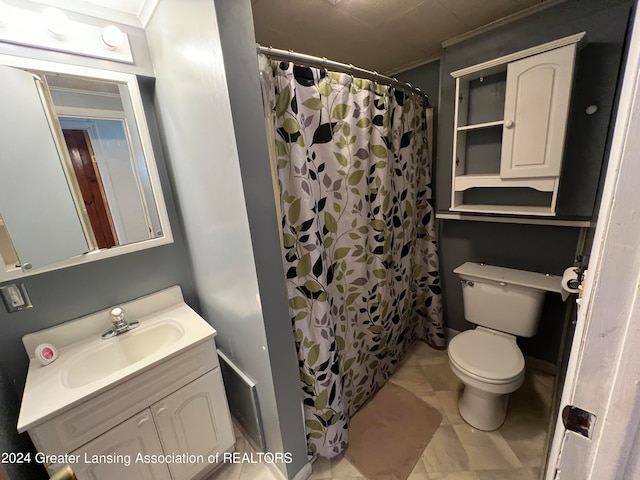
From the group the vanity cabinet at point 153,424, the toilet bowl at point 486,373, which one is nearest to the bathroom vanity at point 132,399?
the vanity cabinet at point 153,424

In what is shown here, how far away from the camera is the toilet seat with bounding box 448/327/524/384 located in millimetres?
1340

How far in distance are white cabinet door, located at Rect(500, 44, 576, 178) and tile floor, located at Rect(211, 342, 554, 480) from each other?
4.50 feet

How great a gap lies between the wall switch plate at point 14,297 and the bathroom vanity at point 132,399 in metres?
0.14

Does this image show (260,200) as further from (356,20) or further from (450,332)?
(450,332)

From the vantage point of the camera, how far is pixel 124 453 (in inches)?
40.2

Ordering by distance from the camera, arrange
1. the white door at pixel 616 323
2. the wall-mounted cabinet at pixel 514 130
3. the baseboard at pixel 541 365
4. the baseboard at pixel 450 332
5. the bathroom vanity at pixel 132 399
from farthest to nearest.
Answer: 1. the baseboard at pixel 450 332
2. the baseboard at pixel 541 365
3. the wall-mounted cabinet at pixel 514 130
4. the bathroom vanity at pixel 132 399
5. the white door at pixel 616 323

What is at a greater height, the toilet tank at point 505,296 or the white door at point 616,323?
the white door at point 616,323

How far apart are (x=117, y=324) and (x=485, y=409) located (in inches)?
78.7

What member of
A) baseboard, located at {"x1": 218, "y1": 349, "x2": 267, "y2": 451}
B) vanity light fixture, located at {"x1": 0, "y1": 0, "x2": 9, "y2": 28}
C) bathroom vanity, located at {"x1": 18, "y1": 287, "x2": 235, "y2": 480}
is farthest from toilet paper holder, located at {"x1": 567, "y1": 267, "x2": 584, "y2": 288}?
vanity light fixture, located at {"x1": 0, "y1": 0, "x2": 9, "y2": 28}

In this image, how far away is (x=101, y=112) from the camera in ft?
3.95

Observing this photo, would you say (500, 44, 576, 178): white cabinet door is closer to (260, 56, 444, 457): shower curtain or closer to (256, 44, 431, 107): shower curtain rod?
(260, 56, 444, 457): shower curtain

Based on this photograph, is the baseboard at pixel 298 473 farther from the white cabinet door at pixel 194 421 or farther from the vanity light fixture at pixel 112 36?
the vanity light fixture at pixel 112 36

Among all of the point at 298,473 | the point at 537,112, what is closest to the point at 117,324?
the point at 298,473

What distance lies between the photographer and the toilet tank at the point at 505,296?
1512mm
